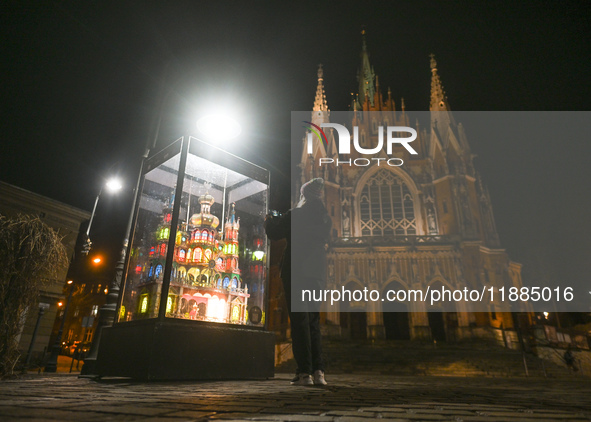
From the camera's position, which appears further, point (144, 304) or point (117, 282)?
point (117, 282)

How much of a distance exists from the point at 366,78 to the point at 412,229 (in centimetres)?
1994

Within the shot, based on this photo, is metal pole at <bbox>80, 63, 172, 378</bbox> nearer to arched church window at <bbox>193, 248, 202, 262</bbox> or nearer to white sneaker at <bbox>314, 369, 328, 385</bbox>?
arched church window at <bbox>193, 248, 202, 262</bbox>

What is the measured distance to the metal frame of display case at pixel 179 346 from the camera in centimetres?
383

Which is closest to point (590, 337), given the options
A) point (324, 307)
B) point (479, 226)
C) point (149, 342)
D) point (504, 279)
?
point (504, 279)

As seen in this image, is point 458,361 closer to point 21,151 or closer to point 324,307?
point 324,307

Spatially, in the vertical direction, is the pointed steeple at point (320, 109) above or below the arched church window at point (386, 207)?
above

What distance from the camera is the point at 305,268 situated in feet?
12.6

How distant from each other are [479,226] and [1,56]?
2774 cm

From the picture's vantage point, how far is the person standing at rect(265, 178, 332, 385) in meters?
3.61

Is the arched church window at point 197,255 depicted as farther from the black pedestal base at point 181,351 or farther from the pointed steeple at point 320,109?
the pointed steeple at point 320,109

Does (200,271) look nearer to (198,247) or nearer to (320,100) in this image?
(198,247)

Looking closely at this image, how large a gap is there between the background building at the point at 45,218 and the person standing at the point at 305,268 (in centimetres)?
1155

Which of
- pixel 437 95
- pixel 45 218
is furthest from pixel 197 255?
pixel 437 95

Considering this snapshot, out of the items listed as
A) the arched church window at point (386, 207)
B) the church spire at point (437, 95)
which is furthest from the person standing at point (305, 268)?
the church spire at point (437, 95)
